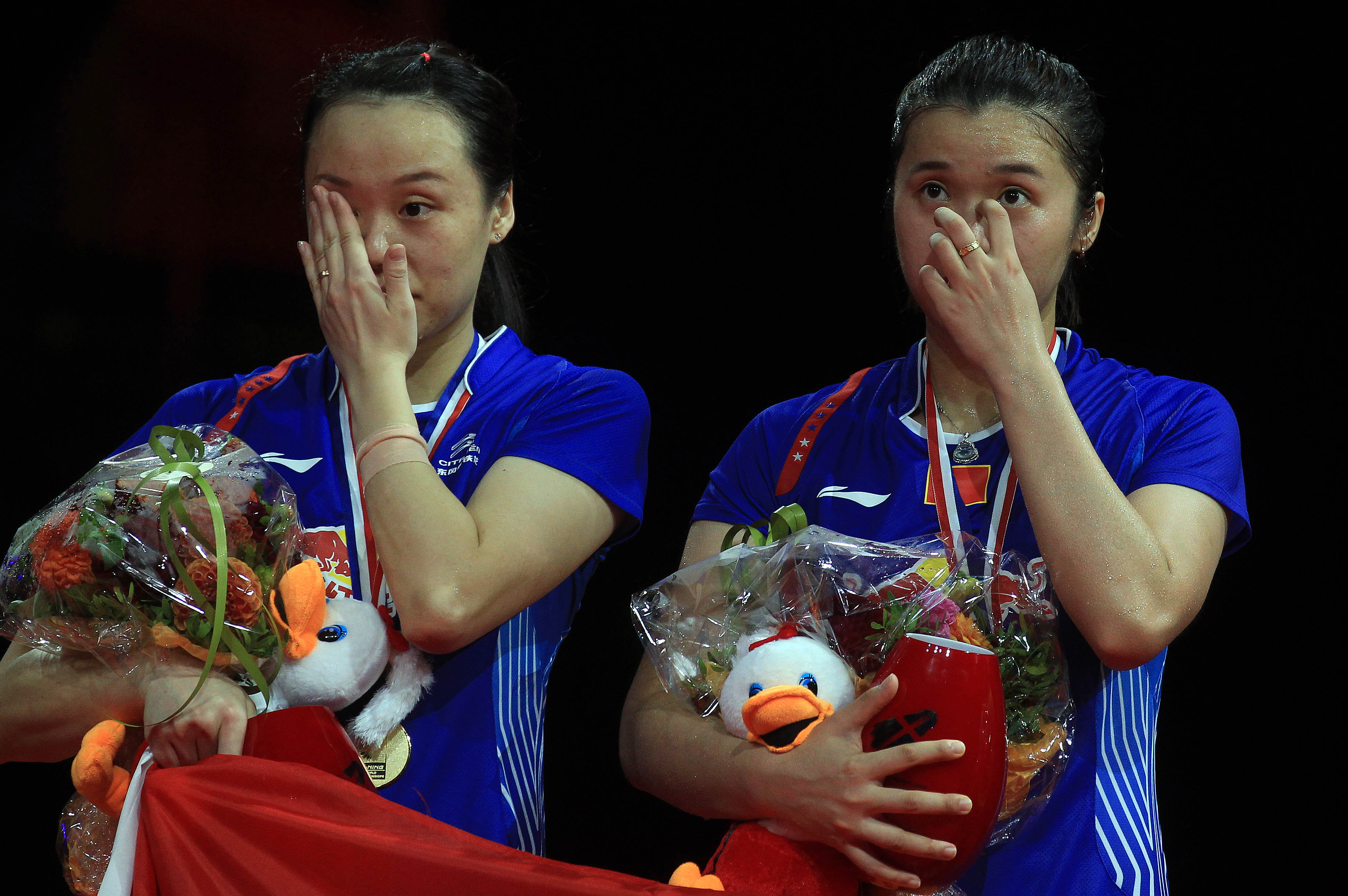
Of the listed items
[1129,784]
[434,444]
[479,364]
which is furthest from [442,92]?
[1129,784]

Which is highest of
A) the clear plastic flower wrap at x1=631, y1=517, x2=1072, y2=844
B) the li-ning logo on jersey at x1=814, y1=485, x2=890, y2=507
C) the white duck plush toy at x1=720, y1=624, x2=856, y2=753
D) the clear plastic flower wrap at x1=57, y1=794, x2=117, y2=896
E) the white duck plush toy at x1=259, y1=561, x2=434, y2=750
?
the li-ning logo on jersey at x1=814, y1=485, x2=890, y2=507

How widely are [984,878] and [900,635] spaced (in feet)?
1.18

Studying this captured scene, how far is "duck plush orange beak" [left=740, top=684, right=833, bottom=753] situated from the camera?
1.26m

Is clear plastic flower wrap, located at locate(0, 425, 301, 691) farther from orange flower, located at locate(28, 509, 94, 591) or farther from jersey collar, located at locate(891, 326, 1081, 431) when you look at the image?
jersey collar, located at locate(891, 326, 1081, 431)

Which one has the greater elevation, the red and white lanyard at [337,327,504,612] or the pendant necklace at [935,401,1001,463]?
the pendant necklace at [935,401,1001,463]

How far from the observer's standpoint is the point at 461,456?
1849 millimetres

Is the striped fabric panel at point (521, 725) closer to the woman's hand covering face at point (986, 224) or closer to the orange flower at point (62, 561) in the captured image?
the orange flower at point (62, 561)

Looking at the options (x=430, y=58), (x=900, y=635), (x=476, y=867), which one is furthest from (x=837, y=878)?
(x=430, y=58)

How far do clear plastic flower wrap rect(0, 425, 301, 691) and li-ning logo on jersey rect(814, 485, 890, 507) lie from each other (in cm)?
75

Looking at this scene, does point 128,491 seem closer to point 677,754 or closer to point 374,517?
point 374,517

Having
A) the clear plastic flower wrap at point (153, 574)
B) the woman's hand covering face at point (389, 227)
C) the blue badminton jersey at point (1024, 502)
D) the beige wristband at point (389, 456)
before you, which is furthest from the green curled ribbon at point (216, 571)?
the blue badminton jersey at point (1024, 502)

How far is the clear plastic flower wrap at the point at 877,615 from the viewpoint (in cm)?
130

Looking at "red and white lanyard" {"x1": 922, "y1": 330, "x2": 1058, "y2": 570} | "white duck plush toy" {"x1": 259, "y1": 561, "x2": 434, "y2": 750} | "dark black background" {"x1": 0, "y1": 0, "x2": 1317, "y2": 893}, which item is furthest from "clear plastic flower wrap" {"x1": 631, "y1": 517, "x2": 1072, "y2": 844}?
→ "dark black background" {"x1": 0, "y1": 0, "x2": 1317, "y2": 893}

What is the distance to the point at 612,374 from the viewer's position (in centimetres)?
196
